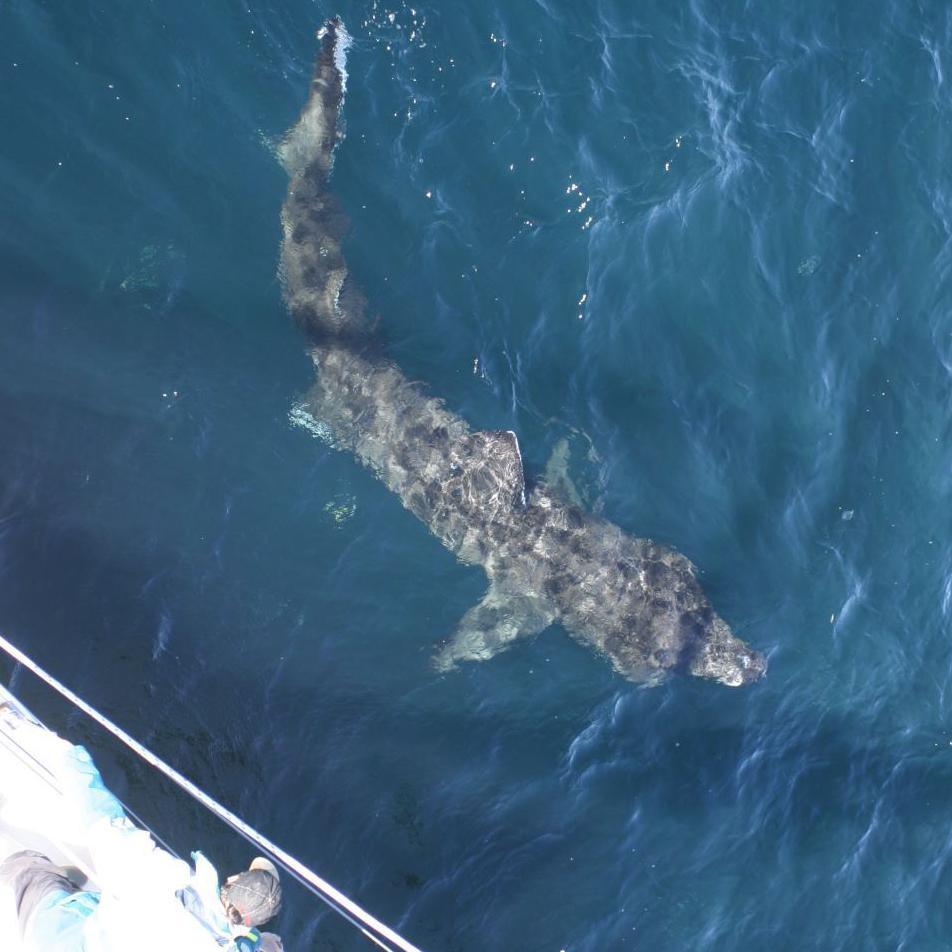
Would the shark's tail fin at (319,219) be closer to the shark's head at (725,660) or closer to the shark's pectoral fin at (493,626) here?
the shark's pectoral fin at (493,626)

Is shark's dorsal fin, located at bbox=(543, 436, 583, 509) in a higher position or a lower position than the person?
higher

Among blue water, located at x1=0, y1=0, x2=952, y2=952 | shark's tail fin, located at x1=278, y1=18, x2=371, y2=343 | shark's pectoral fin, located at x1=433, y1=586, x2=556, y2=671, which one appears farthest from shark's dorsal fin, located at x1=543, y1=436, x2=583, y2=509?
shark's tail fin, located at x1=278, y1=18, x2=371, y2=343

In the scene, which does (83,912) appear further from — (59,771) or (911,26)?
(911,26)

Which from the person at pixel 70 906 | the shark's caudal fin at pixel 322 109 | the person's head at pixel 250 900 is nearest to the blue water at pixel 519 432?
the shark's caudal fin at pixel 322 109

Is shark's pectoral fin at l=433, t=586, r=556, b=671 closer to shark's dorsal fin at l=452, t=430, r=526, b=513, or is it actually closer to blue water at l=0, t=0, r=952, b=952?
blue water at l=0, t=0, r=952, b=952

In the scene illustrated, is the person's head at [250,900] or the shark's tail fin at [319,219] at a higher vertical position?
the shark's tail fin at [319,219]

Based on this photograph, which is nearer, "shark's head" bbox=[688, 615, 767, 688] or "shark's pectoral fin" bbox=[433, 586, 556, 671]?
"shark's pectoral fin" bbox=[433, 586, 556, 671]

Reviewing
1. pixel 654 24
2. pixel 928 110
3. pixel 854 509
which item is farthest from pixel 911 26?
pixel 854 509
